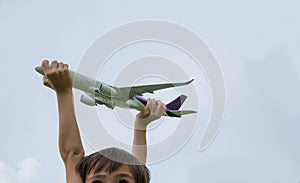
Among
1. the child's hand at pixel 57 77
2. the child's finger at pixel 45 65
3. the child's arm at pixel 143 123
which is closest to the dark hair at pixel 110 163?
the child's arm at pixel 143 123

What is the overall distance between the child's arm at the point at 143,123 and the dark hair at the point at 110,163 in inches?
11.3

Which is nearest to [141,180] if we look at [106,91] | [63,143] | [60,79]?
[63,143]

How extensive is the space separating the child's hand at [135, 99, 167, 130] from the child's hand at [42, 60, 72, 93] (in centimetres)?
60

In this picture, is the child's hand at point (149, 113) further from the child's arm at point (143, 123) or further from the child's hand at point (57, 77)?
the child's hand at point (57, 77)

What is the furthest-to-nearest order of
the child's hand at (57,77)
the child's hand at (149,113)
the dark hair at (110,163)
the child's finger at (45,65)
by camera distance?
1. the child's hand at (149,113)
2. the dark hair at (110,163)
3. the child's hand at (57,77)
4. the child's finger at (45,65)

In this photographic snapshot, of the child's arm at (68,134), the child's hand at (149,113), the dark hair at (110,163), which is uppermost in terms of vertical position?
the child's hand at (149,113)

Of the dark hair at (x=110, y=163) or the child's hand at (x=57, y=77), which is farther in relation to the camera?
the dark hair at (x=110, y=163)

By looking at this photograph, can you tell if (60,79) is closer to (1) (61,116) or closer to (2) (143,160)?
(1) (61,116)

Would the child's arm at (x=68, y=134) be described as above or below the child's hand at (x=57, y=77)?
below

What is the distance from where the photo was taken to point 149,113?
334cm

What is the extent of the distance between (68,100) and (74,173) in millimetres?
423

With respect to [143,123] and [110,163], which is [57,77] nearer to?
[110,163]

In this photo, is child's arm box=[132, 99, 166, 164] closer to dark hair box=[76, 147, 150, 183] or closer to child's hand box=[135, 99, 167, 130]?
child's hand box=[135, 99, 167, 130]

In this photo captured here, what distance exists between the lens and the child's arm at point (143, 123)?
3310mm
